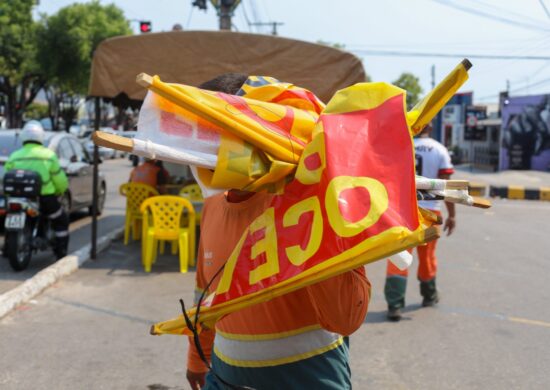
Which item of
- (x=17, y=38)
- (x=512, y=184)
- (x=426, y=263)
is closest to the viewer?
(x=426, y=263)

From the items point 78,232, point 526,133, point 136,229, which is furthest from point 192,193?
point 526,133

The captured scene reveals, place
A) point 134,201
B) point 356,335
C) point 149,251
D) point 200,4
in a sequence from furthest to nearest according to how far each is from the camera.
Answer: point 200,4
point 134,201
point 149,251
point 356,335

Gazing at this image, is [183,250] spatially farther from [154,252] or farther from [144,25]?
[144,25]

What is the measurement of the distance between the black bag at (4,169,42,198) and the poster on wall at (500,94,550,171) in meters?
26.4

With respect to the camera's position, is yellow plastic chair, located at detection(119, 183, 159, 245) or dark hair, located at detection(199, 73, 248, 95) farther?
yellow plastic chair, located at detection(119, 183, 159, 245)

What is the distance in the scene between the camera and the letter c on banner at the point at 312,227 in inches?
52.9

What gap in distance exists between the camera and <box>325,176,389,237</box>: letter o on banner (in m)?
1.26

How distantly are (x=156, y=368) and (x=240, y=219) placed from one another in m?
2.88

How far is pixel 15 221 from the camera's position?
6879mm

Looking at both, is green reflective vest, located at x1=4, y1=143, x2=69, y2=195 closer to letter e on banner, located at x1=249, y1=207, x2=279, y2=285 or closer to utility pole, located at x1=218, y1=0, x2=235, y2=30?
letter e on banner, located at x1=249, y1=207, x2=279, y2=285

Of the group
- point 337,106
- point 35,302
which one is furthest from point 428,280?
point 337,106

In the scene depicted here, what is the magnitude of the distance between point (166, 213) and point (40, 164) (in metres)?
1.55

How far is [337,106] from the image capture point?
1.45 meters

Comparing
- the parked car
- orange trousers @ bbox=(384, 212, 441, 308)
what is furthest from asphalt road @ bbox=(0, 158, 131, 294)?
orange trousers @ bbox=(384, 212, 441, 308)
